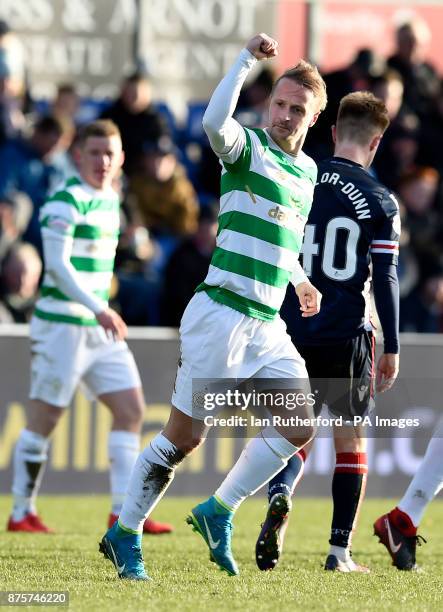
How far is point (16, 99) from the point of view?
13469mm

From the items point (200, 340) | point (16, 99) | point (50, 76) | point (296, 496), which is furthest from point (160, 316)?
point (200, 340)

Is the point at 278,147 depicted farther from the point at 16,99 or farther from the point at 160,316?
the point at 16,99

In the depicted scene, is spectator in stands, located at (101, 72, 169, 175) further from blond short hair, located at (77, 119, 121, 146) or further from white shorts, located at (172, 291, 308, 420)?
white shorts, located at (172, 291, 308, 420)

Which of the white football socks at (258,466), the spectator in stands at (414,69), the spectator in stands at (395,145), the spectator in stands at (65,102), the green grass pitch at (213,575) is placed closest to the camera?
the green grass pitch at (213,575)

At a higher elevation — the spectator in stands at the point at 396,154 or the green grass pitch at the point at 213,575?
the spectator in stands at the point at 396,154

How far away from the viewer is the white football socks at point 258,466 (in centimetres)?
636

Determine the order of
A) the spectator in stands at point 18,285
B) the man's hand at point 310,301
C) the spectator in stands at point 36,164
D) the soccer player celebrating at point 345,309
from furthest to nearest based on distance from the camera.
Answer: the spectator in stands at point 36,164 < the spectator in stands at point 18,285 < the soccer player celebrating at point 345,309 < the man's hand at point 310,301

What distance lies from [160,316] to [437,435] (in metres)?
4.96

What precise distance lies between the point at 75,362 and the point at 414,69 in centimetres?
735

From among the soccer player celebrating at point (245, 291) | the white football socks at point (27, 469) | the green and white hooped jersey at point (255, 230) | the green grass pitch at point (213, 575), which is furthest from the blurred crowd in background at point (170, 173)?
the green and white hooped jersey at point (255, 230)

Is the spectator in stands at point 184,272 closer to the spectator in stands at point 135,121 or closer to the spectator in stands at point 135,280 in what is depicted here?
the spectator in stands at point 135,280

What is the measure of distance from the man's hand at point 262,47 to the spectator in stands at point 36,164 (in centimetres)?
713

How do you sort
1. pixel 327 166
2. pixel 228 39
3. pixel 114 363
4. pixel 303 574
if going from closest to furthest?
pixel 303 574 < pixel 327 166 < pixel 114 363 < pixel 228 39

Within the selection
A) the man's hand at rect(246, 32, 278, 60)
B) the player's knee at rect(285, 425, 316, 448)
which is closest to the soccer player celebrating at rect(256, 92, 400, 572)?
the player's knee at rect(285, 425, 316, 448)
